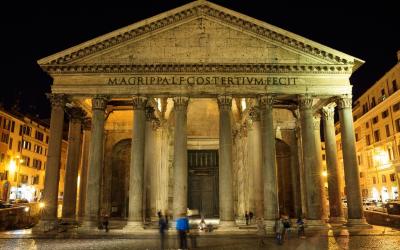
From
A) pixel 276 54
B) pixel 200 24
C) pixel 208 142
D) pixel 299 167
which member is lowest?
pixel 299 167

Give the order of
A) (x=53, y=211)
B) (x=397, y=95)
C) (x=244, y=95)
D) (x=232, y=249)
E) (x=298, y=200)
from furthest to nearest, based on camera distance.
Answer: (x=397, y=95), (x=298, y=200), (x=244, y=95), (x=53, y=211), (x=232, y=249)

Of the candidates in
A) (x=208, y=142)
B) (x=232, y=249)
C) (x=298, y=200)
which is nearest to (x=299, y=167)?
(x=298, y=200)

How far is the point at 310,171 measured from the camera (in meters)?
20.5

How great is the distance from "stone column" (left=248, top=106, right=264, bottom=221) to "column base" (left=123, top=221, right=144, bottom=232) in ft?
22.8

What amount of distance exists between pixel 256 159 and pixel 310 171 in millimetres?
4071

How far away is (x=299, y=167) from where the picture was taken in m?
27.7

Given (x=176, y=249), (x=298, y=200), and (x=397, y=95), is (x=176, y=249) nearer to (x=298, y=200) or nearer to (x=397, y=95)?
(x=298, y=200)

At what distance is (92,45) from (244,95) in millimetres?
9312

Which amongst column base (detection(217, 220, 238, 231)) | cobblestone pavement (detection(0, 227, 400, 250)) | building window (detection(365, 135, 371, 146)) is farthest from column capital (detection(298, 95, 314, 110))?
building window (detection(365, 135, 371, 146))

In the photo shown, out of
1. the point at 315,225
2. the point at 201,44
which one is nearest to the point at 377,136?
the point at 315,225

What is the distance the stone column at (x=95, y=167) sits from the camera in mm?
19750

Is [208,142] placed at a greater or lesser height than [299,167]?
greater

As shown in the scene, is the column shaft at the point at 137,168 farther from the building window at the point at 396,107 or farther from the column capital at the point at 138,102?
the building window at the point at 396,107

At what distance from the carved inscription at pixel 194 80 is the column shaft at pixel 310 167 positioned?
189cm
